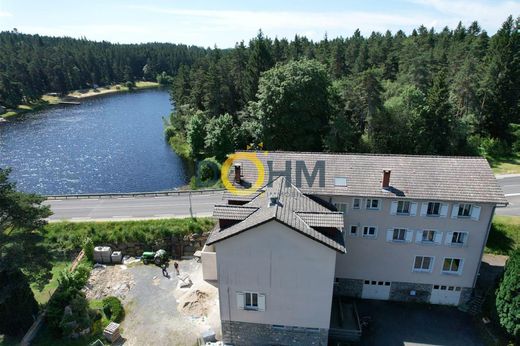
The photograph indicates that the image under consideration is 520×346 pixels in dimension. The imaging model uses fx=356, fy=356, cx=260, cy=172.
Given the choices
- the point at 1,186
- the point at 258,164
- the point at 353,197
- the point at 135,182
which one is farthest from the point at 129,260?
the point at 135,182

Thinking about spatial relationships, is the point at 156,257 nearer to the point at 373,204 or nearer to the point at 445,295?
the point at 373,204

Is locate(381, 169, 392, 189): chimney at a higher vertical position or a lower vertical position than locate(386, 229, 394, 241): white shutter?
higher

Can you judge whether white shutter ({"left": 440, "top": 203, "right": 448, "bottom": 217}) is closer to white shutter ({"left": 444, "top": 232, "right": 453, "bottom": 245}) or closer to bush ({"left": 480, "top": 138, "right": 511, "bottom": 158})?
white shutter ({"left": 444, "top": 232, "right": 453, "bottom": 245})

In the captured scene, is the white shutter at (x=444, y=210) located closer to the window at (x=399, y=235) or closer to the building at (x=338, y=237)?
the building at (x=338, y=237)

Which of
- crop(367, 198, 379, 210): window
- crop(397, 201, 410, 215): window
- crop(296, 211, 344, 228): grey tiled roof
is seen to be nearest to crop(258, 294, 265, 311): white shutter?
crop(296, 211, 344, 228): grey tiled roof

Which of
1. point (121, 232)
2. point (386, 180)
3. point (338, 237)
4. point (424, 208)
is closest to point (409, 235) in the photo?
point (424, 208)

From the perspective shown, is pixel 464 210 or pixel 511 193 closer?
pixel 464 210

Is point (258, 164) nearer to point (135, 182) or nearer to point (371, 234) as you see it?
point (371, 234)

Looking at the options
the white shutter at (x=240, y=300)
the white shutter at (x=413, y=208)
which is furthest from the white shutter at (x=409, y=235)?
the white shutter at (x=240, y=300)
